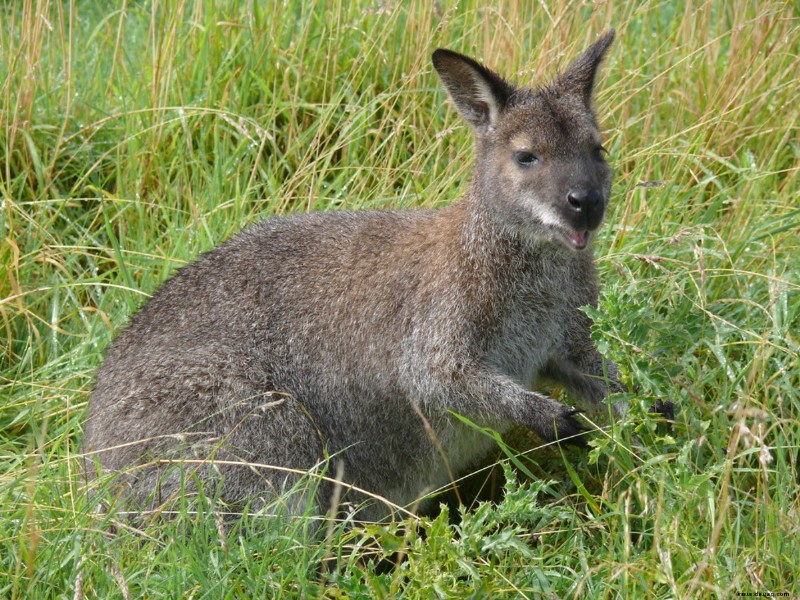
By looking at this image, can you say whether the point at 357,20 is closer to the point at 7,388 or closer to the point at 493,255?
the point at 493,255

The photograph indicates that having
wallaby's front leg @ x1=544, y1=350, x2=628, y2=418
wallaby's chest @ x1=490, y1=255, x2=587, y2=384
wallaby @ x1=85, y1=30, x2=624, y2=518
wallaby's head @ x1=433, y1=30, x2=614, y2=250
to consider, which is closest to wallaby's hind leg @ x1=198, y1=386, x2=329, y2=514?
wallaby @ x1=85, y1=30, x2=624, y2=518

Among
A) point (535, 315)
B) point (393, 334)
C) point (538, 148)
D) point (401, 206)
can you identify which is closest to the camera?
point (538, 148)

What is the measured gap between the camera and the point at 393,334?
15.1ft

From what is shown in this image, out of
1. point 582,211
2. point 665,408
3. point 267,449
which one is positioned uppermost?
point 582,211

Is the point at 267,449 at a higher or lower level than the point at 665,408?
lower

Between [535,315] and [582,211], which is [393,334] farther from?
[582,211]

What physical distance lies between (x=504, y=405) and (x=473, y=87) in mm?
1282

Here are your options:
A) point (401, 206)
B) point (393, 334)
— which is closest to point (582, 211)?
point (393, 334)

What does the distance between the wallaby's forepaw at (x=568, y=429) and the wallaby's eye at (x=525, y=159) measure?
94 cm

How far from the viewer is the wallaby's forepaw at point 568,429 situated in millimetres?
4191

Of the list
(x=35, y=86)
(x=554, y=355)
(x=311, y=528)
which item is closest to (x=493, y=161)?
(x=554, y=355)

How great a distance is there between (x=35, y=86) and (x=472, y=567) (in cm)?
387

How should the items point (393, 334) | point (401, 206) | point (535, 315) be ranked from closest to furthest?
point (535, 315) → point (393, 334) → point (401, 206)

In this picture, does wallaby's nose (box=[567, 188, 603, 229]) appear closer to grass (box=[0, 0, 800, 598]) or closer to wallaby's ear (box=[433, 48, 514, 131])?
grass (box=[0, 0, 800, 598])
